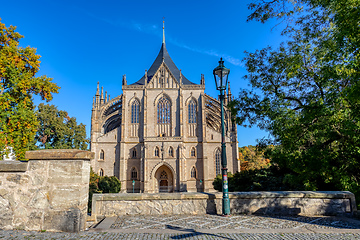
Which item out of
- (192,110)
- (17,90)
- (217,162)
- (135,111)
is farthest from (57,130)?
(17,90)

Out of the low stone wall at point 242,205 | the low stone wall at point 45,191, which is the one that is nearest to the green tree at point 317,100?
the low stone wall at point 242,205

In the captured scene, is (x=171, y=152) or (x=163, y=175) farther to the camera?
(x=163, y=175)

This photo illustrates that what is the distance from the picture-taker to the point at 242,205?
734 centimetres

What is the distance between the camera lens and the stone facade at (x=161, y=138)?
3747 cm

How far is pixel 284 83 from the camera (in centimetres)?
938

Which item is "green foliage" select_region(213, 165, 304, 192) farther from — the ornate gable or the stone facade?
the ornate gable

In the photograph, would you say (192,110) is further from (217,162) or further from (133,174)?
(133,174)

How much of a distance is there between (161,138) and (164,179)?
6.45 metres

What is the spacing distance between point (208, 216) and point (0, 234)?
4.69 meters

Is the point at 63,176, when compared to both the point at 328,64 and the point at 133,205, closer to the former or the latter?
the point at 133,205

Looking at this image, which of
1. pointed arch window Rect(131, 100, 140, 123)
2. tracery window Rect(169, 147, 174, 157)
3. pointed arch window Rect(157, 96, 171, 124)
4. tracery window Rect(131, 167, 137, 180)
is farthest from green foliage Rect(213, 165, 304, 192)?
Answer: pointed arch window Rect(131, 100, 140, 123)

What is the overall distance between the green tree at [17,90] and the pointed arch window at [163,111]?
2810cm

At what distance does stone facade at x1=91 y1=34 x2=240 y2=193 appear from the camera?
37469 mm

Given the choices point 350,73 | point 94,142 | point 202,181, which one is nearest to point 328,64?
point 350,73
